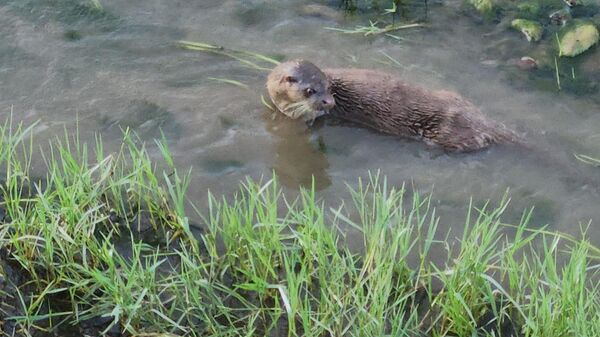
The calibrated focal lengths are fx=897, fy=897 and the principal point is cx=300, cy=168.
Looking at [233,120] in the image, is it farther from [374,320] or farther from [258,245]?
[374,320]

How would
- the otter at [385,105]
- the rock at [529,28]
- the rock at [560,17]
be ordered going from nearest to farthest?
the otter at [385,105]
the rock at [529,28]
the rock at [560,17]

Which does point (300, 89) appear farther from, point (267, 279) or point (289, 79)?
point (267, 279)

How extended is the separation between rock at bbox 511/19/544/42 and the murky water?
0.29ft

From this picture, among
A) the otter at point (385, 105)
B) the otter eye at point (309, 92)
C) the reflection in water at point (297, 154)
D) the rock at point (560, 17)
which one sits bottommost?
the reflection in water at point (297, 154)

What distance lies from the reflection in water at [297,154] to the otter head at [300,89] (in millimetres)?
→ 91

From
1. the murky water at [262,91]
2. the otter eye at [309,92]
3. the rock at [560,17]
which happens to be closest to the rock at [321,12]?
the murky water at [262,91]

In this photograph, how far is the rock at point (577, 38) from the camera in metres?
5.42

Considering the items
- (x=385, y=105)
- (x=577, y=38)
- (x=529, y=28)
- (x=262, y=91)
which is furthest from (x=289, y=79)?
(x=577, y=38)

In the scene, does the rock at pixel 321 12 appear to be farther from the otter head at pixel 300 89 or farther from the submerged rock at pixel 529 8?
the submerged rock at pixel 529 8

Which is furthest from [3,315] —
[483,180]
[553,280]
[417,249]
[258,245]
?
[483,180]

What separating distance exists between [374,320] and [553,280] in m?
0.71

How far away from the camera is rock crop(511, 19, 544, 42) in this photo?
5547mm

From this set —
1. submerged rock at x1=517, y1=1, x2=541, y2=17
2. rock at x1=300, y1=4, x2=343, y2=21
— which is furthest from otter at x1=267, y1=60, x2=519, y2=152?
submerged rock at x1=517, y1=1, x2=541, y2=17

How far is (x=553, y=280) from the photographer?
11.2ft
